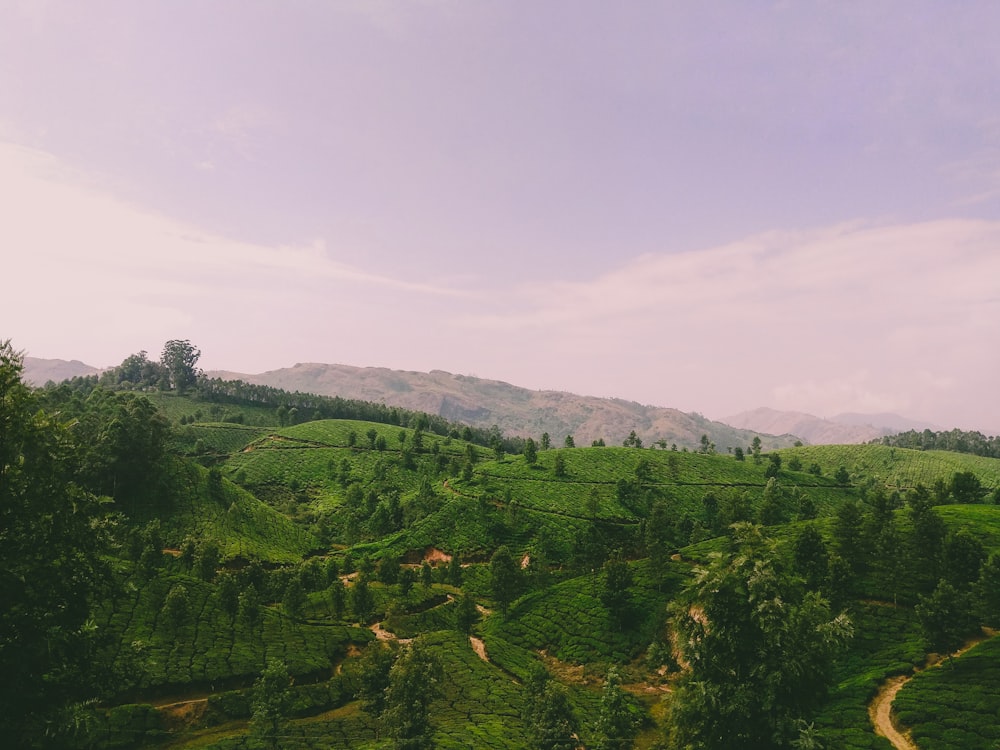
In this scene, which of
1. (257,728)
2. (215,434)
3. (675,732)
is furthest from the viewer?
(215,434)

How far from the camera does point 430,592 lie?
88.5 meters

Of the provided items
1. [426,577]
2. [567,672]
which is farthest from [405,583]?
[567,672]

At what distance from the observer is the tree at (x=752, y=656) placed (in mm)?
17422

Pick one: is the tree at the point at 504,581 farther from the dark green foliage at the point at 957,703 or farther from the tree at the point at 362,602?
the dark green foliage at the point at 957,703

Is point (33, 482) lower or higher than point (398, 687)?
higher

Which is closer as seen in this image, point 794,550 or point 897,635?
point 897,635

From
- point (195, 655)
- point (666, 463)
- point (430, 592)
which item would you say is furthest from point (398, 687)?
point (666, 463)

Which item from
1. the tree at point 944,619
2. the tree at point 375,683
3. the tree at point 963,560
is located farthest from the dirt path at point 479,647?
the tree at point 963,560

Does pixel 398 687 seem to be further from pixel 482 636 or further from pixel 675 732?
pixel 482 636

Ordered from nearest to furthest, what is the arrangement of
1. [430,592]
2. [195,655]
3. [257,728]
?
[257,728], [195,655], [430,592]

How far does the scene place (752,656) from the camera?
59.7 feet

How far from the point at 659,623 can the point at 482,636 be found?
1046 inches

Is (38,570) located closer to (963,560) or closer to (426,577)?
(426,577)

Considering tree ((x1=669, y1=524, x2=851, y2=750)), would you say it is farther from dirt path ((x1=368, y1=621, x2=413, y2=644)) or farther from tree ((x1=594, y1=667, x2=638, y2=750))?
dirt path ((x1=368, y1=621, x2=413, y2=644))
